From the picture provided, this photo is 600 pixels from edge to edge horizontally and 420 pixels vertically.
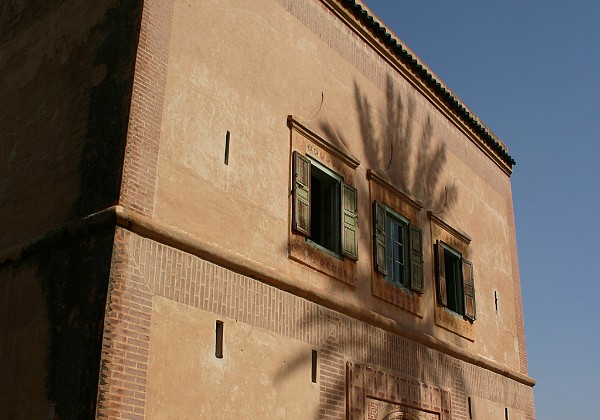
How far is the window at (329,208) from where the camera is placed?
957 centimetres

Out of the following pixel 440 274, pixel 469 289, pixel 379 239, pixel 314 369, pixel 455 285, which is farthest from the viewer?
pixel 469 289

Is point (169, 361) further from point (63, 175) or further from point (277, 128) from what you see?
point (277, 128)

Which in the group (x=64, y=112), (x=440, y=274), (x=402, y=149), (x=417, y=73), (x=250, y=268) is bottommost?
(x=250, y=268)

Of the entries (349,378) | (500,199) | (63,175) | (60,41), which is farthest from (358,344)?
(500,199)

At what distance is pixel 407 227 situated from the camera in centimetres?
1150

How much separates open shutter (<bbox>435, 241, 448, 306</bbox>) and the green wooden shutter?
4.92ft

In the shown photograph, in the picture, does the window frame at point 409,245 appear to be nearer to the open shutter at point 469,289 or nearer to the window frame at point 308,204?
the window frame at point 308,204

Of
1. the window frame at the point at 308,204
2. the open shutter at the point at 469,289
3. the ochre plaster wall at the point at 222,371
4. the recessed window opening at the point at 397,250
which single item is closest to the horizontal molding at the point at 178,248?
the window frame at the point at 308,204

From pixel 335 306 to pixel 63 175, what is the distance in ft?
11.3

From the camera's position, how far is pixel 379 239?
1061cm

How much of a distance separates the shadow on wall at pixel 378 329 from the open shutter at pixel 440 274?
682 mm

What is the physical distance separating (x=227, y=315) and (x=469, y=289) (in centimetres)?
A: 599

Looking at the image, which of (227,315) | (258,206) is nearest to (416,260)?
(258,206)

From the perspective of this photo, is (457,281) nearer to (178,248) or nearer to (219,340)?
(219,340)
